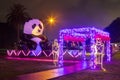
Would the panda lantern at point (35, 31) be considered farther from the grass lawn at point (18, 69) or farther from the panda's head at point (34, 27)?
the grass lawn at point (18, 69)

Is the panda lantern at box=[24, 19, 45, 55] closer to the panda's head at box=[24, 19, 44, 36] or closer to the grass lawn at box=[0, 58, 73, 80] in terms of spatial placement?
the panda's head at box=[24, 19, 44, 36]

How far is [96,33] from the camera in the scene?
31.1m

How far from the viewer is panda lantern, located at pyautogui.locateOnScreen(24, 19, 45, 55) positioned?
51188 millimetres

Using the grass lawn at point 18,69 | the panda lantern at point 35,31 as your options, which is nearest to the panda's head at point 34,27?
the panda lantern at point 35,31

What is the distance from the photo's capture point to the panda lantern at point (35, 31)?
51.2 metres

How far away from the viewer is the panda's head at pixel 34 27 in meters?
51.1

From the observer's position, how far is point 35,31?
51625 mm

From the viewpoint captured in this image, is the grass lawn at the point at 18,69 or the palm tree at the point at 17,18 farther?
the palm tree at the point at 17,18

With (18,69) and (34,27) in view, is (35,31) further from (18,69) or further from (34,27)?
(18,69)

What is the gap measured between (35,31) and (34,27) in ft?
2.36

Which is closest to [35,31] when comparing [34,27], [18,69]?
[34,27]

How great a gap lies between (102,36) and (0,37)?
49782mm

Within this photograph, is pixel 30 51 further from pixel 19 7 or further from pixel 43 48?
pixel 19 7

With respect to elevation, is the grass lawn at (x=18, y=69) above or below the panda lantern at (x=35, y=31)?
below
